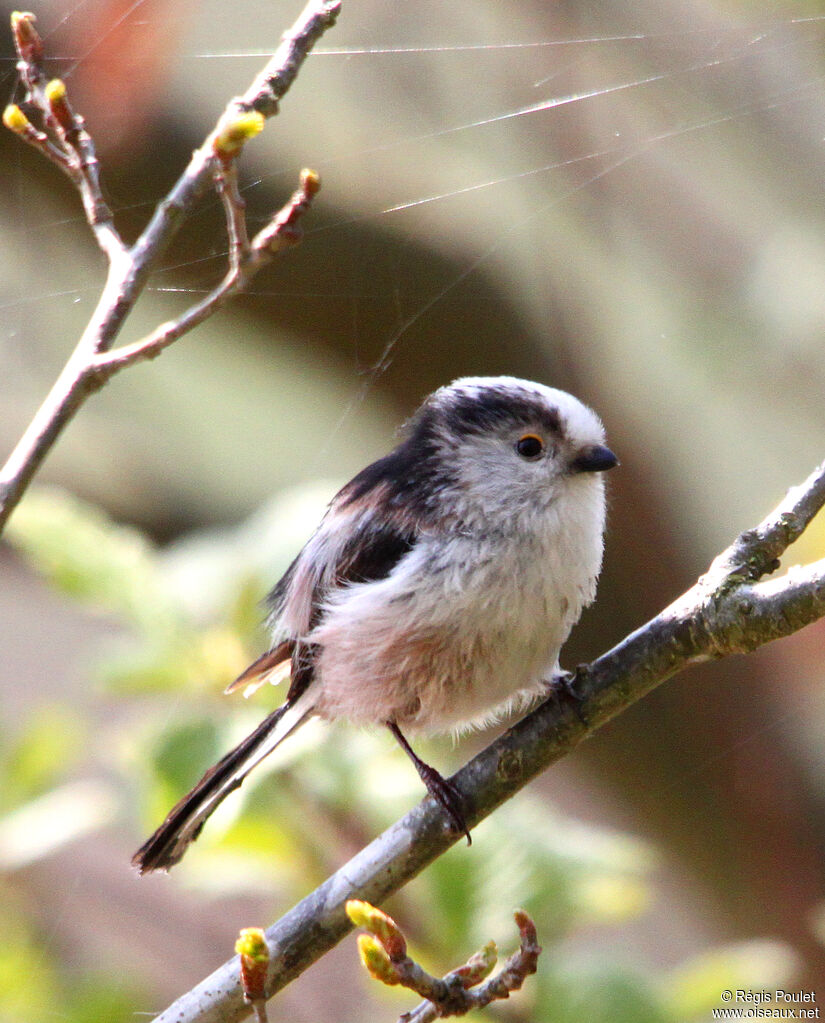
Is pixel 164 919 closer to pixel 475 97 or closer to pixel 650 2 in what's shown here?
pixel 475 97

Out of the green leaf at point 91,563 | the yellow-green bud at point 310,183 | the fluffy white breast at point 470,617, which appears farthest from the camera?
the green leaf at point 91,563

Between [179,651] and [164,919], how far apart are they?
1.21 meters

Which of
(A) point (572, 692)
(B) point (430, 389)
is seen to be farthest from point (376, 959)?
(B) point (430, 389)

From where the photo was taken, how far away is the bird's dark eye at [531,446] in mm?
1358

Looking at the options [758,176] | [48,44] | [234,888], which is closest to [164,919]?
[234,888]

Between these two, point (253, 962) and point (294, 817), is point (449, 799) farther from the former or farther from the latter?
point (294, 817)

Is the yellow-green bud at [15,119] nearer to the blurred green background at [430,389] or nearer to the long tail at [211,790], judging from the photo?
the blurred green background at [430,389]

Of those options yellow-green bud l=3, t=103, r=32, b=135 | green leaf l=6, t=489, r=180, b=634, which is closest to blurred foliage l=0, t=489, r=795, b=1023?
green leaf l=6, t=489, r=180, b=634

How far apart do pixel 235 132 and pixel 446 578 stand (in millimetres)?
575

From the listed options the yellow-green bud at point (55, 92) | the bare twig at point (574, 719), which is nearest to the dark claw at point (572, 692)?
the bare twig at point (574, 719)

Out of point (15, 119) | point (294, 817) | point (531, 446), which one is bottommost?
point (294, 817)

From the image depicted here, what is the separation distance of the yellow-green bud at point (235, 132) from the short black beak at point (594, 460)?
1.89 feet

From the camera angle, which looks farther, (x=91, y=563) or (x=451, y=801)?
(x=91, y=563)

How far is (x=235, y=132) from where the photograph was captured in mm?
925
